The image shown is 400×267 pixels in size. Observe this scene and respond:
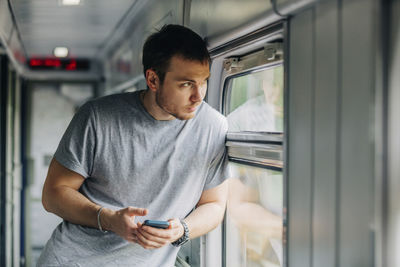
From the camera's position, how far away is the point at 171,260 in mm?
2297

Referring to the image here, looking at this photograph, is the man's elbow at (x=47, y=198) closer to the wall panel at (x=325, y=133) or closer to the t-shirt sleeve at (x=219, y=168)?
the t-shirt sleeve at (x=219, y=168)

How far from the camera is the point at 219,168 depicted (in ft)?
7.47

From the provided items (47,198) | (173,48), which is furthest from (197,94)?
(47,198)

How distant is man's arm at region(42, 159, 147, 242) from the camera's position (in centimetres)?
194

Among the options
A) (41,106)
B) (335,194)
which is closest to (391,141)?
(335,194)

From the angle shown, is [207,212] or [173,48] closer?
[173,48]

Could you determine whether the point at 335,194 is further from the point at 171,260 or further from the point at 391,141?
the point at 171,260

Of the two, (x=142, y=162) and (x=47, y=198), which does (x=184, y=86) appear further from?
(x=47, y=198)

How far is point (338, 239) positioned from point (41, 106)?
7117 mm

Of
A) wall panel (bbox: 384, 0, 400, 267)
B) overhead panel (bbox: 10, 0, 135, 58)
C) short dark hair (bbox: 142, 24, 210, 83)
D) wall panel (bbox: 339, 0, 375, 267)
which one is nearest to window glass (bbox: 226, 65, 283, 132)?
short dark hair (bbox: 142, 24, 210, 83)

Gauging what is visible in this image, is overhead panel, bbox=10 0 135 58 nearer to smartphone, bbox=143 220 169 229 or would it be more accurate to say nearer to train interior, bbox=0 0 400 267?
train interior, bbox=0 0 400 267

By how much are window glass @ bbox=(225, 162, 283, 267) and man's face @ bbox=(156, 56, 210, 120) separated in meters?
0.43

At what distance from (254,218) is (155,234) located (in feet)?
2.14

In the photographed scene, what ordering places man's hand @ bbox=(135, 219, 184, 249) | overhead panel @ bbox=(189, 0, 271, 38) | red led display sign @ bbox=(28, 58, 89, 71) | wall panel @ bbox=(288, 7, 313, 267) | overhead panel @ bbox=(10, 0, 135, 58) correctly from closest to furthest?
wall panel @ bbox=(288, 7, 313, 267) < overhead panel @ bbox=(189, 0, 271, 38) < man's hand @ bbox=(135, 219, 184, 249) < overhead panel @ bbox=(10, 0, 135, 58) < red led display sign @ bbox=(28, 58, 89, 71)
